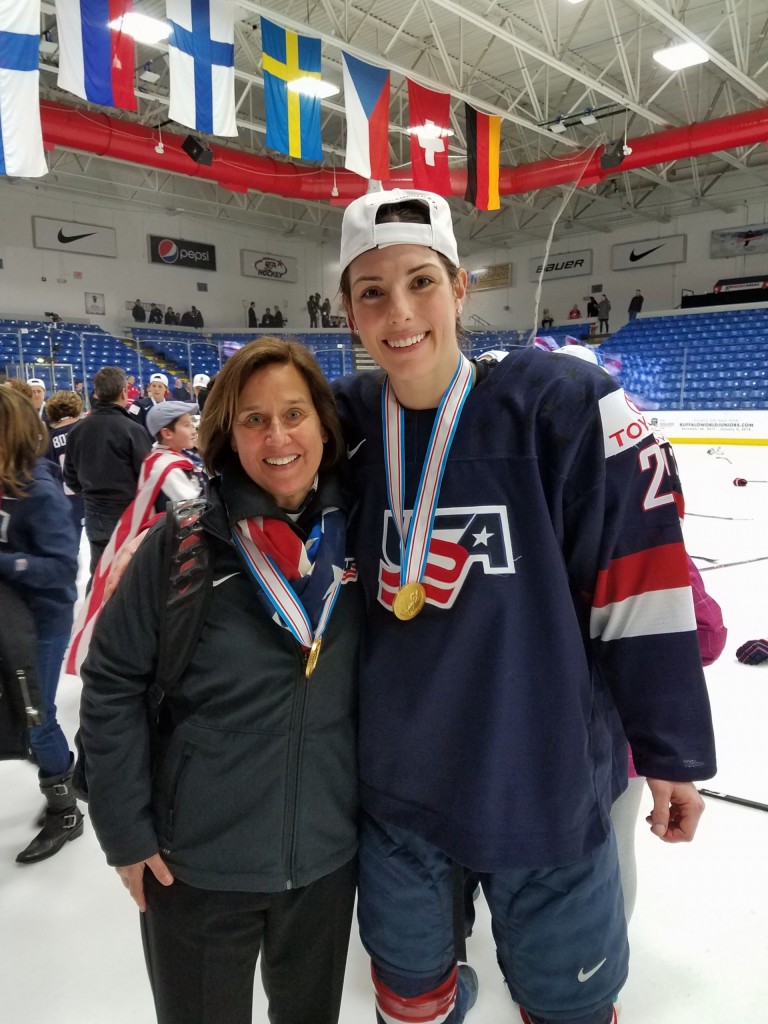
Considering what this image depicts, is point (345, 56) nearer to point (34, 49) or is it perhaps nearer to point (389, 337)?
point (34, 49)

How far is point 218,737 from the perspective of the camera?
1.06 metres

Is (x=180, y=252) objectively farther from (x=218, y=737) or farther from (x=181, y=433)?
(x=218, y=737)

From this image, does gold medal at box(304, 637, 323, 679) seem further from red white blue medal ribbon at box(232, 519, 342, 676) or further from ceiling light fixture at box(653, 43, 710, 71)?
ceiling light fixture at box(653, 43, 710, 71)

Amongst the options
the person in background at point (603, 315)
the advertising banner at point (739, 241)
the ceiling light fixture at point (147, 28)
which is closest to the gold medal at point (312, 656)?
the ceiling light fixture at point (147, 28)

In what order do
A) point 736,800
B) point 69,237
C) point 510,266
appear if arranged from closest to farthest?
1. point 736,800
2. point 69,237
3. point 510,266

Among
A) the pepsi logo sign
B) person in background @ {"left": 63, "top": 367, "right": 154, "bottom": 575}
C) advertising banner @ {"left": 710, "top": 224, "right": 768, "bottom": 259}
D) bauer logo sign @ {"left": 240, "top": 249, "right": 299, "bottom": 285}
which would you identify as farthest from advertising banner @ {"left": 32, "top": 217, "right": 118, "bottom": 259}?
person in background @ {"left": 63, "top": 367, "right": 154, "bottom": 575}

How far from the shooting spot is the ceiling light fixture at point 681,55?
353 inches

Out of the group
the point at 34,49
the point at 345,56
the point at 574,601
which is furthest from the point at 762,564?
the point at 34,49

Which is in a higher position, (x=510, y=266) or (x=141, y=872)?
(x=510, y=266)

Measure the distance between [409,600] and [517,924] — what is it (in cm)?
56

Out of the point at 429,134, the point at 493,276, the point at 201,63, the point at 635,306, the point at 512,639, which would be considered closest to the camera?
the point at 512,639

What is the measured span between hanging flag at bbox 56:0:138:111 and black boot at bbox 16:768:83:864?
5165 mm

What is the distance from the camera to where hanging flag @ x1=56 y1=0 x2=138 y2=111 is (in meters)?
5.30

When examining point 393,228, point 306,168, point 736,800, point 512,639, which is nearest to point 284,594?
point 512,639
